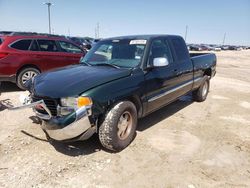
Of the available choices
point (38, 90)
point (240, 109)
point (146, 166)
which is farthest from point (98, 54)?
point (240, 109)

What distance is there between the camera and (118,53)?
466 cm

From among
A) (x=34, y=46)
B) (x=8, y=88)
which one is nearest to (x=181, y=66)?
(x=34, y=46)

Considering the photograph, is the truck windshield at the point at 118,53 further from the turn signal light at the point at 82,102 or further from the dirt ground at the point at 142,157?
the dirt ground at the point at 142,157

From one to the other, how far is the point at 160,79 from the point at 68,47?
16.7ft

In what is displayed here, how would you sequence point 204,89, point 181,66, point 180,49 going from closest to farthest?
point 181,66, point 180,49, point 204,89

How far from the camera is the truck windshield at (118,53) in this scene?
4.36 meters

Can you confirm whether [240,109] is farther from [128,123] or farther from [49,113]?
[49,113]

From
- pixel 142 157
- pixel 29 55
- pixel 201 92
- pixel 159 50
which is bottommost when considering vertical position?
pixel 142 157

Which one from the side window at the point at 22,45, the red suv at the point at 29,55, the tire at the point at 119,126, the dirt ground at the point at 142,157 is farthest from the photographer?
the side window at the point at 22,45

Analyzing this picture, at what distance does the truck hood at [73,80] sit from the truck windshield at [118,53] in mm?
301

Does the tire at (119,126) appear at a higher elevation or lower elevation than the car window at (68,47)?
lower

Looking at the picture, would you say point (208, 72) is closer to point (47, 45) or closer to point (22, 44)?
point (47, 45)

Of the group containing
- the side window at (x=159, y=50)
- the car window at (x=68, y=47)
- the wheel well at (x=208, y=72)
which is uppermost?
the side window at (x=159, y=50)

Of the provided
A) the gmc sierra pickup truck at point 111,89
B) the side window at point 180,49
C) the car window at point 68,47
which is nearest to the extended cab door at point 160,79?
the gmc sierra pickup truck at point 111,89
